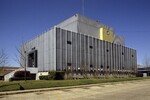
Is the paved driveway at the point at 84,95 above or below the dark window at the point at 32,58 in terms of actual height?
below

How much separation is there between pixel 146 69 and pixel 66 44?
61.9m

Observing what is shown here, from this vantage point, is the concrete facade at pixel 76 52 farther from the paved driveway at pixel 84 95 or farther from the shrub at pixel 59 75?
the paved driveway at pixel 84 95

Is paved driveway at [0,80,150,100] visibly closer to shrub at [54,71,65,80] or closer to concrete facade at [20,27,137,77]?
shrub at [54,71,65,80]

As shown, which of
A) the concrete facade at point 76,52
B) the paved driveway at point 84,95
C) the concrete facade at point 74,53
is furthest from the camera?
the concrete facade at point 76,52

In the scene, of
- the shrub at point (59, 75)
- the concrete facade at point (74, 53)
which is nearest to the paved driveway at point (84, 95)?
the shrub at point (59, 75)

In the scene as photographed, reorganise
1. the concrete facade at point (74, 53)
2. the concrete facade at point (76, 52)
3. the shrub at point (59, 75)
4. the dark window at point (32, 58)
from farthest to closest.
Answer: the dark window at point (32, 58) → the concrete facade at point (76, 52) → the concrete facade at point (74, 53) → the shrub at point (59, 75)

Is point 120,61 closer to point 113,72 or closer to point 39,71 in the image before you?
point 113,72

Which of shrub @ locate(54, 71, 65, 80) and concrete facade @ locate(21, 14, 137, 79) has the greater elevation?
concrete facade @ locate(21, 14, 137, 79)

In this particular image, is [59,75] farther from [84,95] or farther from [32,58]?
[84,95]

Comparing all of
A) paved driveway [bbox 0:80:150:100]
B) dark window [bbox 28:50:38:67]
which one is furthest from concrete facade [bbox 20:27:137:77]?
A: paved driveway [bbox 0:80:150:100]

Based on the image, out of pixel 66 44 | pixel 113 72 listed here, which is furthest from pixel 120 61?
pixel 66 44

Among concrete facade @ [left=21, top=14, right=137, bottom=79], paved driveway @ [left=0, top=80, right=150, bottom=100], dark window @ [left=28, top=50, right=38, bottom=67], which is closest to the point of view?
paved driveway @ [left=0, top=80, right=150, bottom=100]

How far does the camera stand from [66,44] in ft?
147

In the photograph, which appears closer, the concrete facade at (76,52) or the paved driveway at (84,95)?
the paved driveway at (84,95)
